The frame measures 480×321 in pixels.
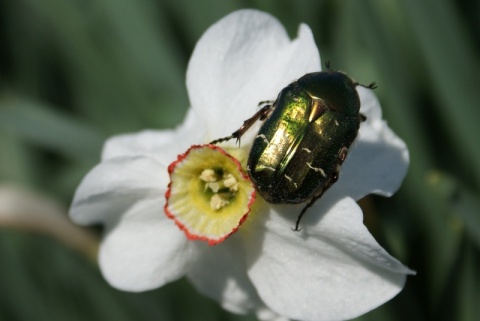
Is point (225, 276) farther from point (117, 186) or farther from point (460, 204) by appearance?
point (460, 204)

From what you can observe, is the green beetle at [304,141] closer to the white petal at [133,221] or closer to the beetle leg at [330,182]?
the beetle leg at [330,182]

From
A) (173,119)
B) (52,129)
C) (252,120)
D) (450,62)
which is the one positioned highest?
(252,120)

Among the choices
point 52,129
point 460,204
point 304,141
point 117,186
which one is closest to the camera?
point 304,141

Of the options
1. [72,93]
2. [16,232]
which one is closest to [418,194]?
[16,232]

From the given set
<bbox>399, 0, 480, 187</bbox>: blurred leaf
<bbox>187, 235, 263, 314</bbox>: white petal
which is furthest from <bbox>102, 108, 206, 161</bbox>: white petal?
<bbox>399, 0, 480, 187</bbox>: blurred leaf

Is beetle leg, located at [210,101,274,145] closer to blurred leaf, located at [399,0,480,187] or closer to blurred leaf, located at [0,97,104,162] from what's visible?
blurred leaf, located at [399,0,480,187]

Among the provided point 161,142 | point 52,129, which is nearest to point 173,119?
point 52,129

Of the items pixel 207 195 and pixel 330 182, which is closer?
pixel 330 182
